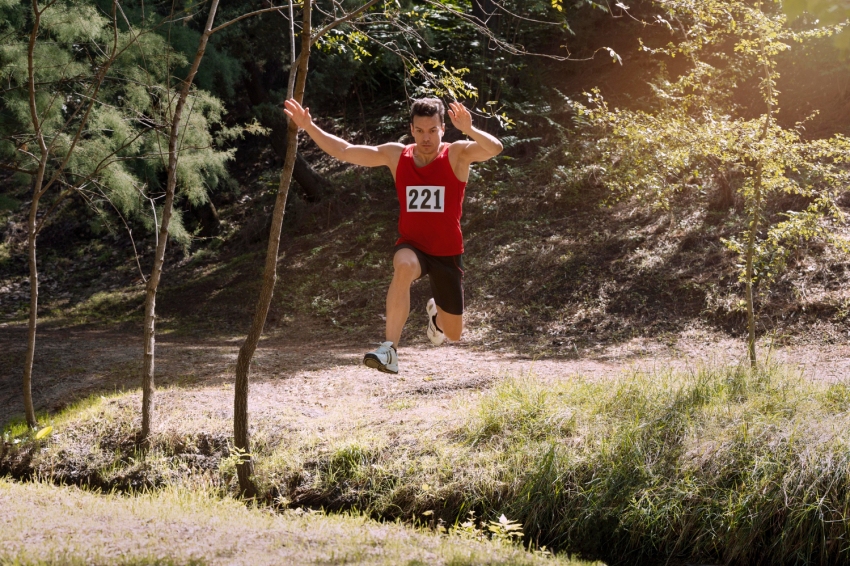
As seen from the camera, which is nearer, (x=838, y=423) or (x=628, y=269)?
(x=838, y=423)

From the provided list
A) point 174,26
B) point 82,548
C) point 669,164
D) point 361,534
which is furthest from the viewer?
point 174,26

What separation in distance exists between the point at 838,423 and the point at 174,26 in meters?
11.3

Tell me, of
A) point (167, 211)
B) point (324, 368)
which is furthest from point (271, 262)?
point (324, 368)

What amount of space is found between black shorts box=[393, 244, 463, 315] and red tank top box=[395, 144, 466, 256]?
0.05m

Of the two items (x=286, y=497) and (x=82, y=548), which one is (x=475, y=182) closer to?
(x=286, y=497)

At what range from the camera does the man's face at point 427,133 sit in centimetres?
512

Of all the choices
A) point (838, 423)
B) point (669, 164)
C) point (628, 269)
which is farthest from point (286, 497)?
point (628, 269)

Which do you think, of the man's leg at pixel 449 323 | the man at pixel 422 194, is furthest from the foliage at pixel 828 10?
the man's leg at pixel 449 323

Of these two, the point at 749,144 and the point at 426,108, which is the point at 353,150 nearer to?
the point at 426,108

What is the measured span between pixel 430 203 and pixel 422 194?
0.08 meters

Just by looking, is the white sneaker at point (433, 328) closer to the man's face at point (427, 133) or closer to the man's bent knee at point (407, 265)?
the man's bent knee at point (407, 265)

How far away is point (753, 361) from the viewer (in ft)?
22.1

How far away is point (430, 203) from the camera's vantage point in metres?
5.21

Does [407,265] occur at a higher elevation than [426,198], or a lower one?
lower
